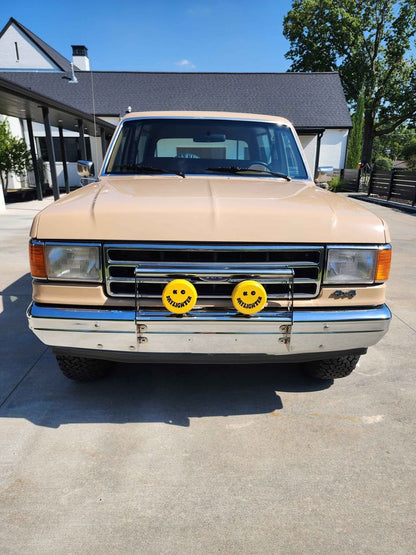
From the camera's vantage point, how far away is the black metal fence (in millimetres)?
14711

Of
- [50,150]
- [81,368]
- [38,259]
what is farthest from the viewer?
[50,150]

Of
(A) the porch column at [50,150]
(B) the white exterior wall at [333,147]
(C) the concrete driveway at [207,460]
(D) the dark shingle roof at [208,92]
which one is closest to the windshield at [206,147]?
(C) the concrete driveway at [207,460]

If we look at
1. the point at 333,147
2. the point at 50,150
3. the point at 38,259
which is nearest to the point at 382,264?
the point at 38,259

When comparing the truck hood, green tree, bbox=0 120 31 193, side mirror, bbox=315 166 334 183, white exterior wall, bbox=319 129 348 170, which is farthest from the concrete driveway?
white exterior wall, bbox=319 129 348 170

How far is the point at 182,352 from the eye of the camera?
2074 mm

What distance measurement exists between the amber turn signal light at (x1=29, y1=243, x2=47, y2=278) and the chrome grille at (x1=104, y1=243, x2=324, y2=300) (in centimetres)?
34

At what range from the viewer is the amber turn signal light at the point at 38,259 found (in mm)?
2043

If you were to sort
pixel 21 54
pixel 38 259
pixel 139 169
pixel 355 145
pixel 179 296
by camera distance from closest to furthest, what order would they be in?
pixel 179 296, pixel 38 259, pixel 139 169, pixel 355 145, pixel 21 54

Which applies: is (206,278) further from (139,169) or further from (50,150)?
(50,150)

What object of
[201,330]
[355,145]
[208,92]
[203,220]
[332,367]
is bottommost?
[332,367]

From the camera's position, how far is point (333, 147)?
994 inches

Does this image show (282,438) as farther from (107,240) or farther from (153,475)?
(107,240)

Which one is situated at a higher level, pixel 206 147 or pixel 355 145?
pixel 355 145

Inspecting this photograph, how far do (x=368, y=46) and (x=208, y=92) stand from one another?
17530 millimetres
